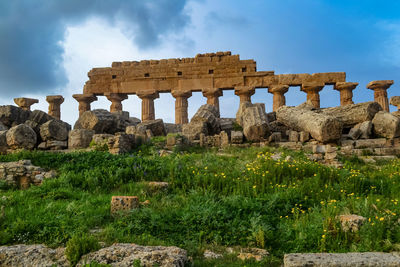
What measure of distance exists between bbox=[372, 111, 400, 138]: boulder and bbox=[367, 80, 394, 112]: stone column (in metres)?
10.4

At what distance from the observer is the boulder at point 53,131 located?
12922mm

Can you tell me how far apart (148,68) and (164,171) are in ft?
57.1

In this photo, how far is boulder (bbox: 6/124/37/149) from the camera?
470 inches

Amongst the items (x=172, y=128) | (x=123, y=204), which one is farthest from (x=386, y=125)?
(x=123, y=204)

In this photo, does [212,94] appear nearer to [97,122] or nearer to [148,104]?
[148,104]

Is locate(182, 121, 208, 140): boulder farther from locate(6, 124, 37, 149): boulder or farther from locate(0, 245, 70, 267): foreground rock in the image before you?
locate(0, 245, 70, 267): foreground rock

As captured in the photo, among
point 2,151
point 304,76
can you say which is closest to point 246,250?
point 2,151

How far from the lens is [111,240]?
4.40 m

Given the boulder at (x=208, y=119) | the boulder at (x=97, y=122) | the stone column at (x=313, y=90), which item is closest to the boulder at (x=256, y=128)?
the boulder at (x=208, y=119)

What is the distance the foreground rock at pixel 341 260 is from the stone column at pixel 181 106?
770 inches

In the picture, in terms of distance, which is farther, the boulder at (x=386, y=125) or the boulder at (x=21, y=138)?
the boulder at (x=386, y=125)

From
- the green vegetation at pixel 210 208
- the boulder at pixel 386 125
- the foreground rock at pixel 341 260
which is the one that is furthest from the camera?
the boulder at pixel 386 125

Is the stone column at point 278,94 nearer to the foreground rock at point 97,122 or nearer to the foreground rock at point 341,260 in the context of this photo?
the foreground rock at point 97,122

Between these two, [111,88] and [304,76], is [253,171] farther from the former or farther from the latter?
[111,88]
